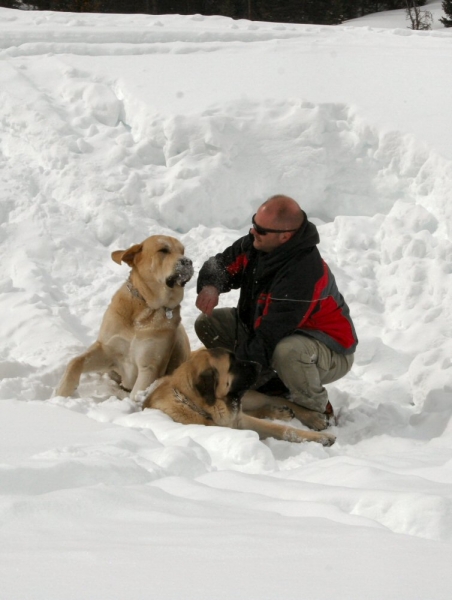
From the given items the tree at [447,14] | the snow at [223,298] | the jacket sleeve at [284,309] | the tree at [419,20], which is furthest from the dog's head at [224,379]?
the tree at [447,14]

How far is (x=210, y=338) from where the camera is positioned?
5.09 metres

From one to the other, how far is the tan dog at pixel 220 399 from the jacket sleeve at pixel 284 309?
8.5 inches

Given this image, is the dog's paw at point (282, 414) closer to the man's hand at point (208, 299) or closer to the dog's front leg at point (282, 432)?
the dog's front leg at point (282, 432)

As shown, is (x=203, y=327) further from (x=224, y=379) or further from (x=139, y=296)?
(x=224, y=379)

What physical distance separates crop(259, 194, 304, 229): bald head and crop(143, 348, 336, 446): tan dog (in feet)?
2.84

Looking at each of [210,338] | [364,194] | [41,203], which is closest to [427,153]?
[364,194]

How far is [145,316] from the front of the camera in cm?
461

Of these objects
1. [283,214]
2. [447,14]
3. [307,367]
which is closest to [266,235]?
[283,214]

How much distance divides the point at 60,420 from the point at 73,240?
3.28 m

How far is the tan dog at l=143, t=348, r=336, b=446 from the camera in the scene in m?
4.04

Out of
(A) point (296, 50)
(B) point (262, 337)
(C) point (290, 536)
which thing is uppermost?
(A) point (296, 50)

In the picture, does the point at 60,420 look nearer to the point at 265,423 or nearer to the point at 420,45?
the point at 265,423

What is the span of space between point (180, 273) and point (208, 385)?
2.70ft

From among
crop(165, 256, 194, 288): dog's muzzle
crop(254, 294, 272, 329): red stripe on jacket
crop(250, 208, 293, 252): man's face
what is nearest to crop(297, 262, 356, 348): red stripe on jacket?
crop(254, 294, 272, 329): red stripe on jacket
